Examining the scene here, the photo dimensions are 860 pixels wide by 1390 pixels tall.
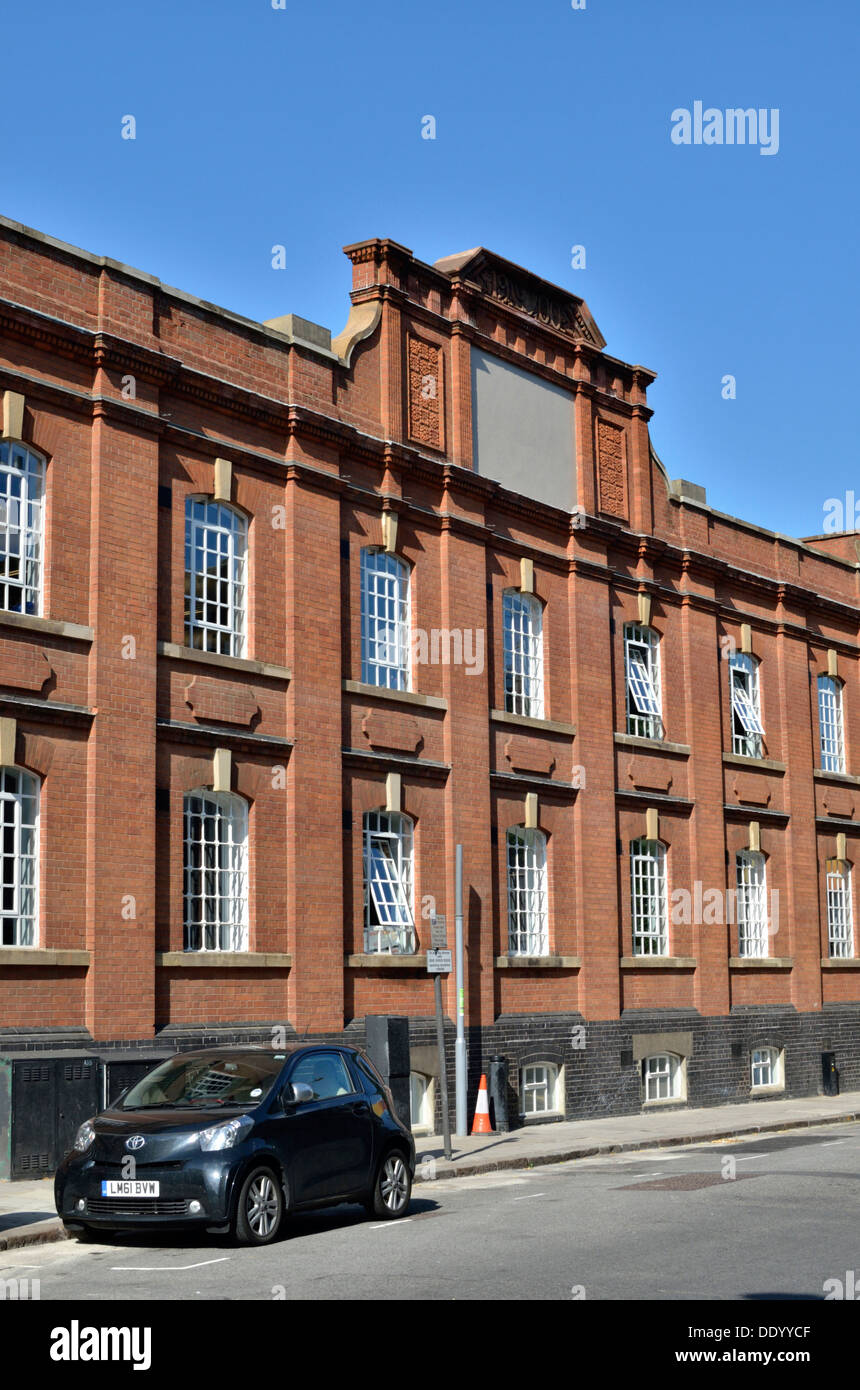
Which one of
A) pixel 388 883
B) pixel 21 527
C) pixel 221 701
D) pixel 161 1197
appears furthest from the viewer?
pixel 388 883

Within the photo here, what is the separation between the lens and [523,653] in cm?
2656

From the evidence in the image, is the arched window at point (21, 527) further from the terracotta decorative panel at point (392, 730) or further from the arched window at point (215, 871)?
the terracotta decorative panel at point (392, 730)

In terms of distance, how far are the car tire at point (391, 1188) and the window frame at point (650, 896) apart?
571 inches

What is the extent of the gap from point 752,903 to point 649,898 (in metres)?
3.88

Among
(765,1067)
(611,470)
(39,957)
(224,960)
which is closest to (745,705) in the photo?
(611,470)

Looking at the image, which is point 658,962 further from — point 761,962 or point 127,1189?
point 127,1189

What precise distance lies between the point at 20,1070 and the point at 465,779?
9513 mm

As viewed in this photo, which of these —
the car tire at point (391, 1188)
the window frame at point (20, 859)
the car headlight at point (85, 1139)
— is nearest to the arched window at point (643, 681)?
the window frame at point (20, 859)

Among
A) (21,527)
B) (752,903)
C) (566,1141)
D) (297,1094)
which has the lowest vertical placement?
(566,1141)

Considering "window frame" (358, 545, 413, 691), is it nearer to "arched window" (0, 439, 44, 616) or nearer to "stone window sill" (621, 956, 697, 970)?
"arched window" (0, 439, 44, 616)

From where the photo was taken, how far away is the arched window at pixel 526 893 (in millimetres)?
25641

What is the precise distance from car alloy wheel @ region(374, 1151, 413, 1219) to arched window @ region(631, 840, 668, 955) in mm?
14566

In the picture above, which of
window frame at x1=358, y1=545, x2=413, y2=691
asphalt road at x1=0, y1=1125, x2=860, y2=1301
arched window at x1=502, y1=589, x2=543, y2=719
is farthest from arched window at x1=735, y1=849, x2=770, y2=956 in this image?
asphalt road at x1=0, y1=1125, x2=860, y2=1301
